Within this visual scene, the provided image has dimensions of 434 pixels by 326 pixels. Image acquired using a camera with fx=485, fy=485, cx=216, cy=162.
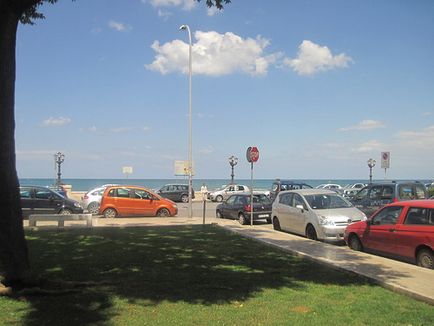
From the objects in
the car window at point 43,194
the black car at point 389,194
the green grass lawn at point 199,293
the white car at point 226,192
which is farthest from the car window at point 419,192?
the white car at point 226,192

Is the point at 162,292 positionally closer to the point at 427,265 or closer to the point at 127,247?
the point at 127,247

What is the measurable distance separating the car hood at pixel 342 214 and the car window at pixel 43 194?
492 inches

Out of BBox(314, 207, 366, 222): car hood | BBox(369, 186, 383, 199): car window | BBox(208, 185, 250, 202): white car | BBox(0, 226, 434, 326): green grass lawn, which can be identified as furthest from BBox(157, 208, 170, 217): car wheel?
BBox(208, 185, 250, 202): white car

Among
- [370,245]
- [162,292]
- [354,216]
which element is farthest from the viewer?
[354,216]

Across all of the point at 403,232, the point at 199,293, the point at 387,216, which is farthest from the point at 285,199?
the point at 199,293

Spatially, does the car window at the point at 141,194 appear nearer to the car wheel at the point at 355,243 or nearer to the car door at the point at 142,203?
the car door at the point at 142,203

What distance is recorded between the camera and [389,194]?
1658 centimetres

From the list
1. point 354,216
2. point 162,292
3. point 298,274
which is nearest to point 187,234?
point 354,216

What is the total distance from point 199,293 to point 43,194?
636 inches

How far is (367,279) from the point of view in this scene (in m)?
8.13

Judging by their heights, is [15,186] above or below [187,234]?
above

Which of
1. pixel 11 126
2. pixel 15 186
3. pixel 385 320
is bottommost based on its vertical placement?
pixel 385 320

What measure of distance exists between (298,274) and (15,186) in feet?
16.0

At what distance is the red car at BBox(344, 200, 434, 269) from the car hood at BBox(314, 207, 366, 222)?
1.68 metres
